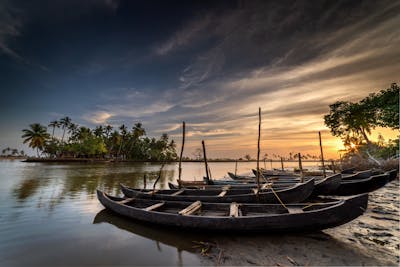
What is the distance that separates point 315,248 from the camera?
4184 mm

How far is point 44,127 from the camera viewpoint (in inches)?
2120

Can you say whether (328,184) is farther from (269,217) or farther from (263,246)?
(263,246)

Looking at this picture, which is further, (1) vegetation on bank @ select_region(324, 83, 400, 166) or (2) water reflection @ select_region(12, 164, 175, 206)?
(1) vegetation on bank @ select_region(324, 83, 400, 166)

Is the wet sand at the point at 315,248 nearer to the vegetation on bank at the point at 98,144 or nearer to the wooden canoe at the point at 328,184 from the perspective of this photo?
the wooden canoe at the point at 328,184

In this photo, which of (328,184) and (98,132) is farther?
(98,132)

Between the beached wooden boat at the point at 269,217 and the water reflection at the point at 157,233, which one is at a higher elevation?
the beached wooden boat at the point at 269,217

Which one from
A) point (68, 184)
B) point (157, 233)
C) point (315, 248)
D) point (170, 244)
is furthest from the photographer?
point (68, 184)

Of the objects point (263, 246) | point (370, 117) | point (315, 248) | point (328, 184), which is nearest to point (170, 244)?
point (263, 246)

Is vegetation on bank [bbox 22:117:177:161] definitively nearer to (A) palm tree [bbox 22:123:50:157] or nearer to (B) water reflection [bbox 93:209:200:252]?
(A) palm tree [bbox 22:123:50:157]

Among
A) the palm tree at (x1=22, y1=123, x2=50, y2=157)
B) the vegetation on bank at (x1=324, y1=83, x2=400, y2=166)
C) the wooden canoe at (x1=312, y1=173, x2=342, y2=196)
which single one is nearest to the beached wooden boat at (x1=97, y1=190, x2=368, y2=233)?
the wooden canoe at (x1=312, y1=173, x2=342, y2=196)

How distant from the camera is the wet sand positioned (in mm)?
3725

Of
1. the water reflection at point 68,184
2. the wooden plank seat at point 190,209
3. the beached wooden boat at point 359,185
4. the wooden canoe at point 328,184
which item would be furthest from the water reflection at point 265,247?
the water reflection at point 68,184

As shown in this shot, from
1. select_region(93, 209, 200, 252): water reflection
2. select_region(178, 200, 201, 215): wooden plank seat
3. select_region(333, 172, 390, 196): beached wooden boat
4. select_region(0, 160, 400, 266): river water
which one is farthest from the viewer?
select_region(333, 172, 390, 196): beached wooden boat

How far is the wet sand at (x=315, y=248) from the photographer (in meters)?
3.72
